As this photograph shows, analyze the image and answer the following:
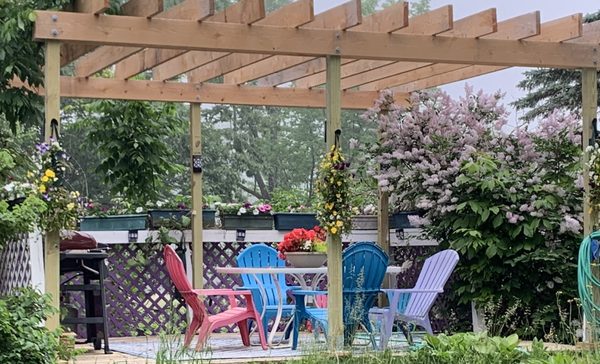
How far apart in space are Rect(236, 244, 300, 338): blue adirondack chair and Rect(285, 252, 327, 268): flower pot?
0.24 metres

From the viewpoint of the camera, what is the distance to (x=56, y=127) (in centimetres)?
597

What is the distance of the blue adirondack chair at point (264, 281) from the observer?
775 cm

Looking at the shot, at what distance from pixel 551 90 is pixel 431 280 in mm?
6827

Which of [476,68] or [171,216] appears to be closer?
[476,68]

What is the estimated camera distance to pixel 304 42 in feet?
22.0

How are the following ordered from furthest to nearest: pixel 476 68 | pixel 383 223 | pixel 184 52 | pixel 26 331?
pixel 383 223
pixel 476 68
pixel 184 52
pixel 26 331

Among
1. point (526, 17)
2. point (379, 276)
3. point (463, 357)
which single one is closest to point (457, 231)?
point (379, 276)

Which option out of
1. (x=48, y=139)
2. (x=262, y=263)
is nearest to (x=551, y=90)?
(x=262, y=263)

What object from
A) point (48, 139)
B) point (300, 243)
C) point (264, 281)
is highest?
point (48, 139)

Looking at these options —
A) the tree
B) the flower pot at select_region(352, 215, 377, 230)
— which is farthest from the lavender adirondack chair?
the tree

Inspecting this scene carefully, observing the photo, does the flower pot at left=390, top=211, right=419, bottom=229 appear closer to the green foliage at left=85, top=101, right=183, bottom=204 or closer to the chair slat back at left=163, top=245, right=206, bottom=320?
the green foliage at left=85, top=101, right=183, bottom=204

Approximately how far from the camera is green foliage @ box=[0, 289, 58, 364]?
17.0 feet

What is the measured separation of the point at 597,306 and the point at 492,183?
1.49m

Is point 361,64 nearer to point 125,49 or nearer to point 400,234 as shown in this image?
point 400,234
